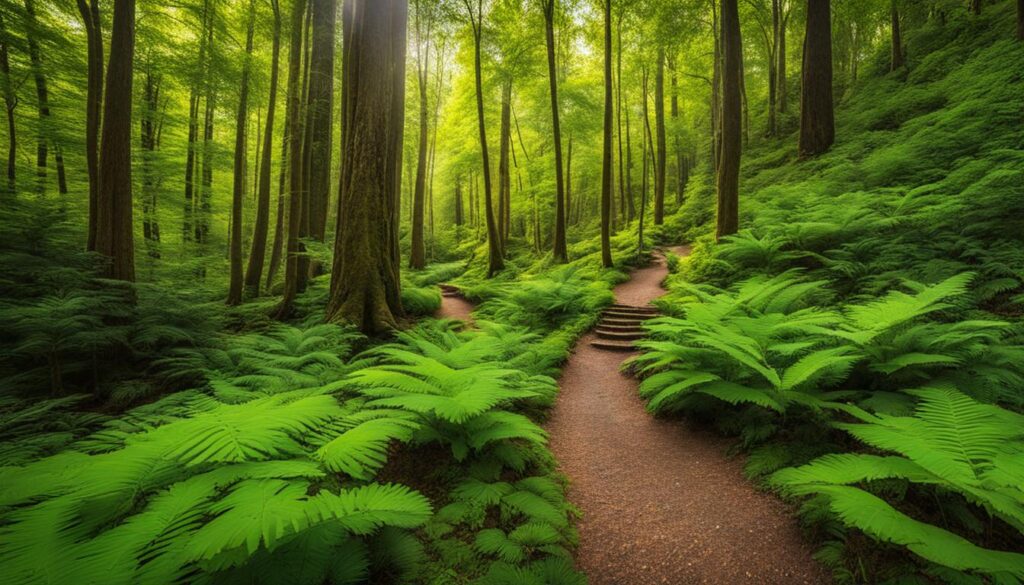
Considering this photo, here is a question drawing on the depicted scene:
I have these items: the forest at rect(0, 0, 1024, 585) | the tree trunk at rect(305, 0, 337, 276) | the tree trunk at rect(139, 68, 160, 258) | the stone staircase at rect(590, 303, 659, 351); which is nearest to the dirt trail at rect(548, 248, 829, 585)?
the forest at rect(0, 0, 1024, 585)

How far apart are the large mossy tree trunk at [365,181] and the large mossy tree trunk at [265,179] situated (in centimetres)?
449

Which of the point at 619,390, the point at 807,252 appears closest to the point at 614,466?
the point at 619,390

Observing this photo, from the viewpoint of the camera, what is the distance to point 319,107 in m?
10.4

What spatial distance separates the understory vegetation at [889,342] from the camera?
6.56 feet

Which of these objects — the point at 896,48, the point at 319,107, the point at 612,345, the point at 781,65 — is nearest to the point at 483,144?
the point at 319,107

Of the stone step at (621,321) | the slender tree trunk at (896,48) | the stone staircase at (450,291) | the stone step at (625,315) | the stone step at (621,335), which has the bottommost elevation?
the stone step at (621,335)

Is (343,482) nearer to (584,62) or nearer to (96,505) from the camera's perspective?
(96,505)

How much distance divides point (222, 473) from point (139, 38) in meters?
14.8

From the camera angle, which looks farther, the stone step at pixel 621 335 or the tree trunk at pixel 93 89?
the stone step at pixel 621 335

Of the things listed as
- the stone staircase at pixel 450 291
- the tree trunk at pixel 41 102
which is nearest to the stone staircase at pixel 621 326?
the stone staircase at pixel 450 291

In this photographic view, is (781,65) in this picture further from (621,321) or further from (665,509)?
(665,509)

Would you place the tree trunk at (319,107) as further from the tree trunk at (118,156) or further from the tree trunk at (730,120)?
the tree trunk at (730,120)

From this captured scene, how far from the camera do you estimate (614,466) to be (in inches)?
139

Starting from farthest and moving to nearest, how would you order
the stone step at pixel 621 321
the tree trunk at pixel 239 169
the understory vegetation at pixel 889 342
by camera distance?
the tree trunk at pixel 239 169 → the stone step at pixel 621 321 → the understory vegetation at pixel 889 342
